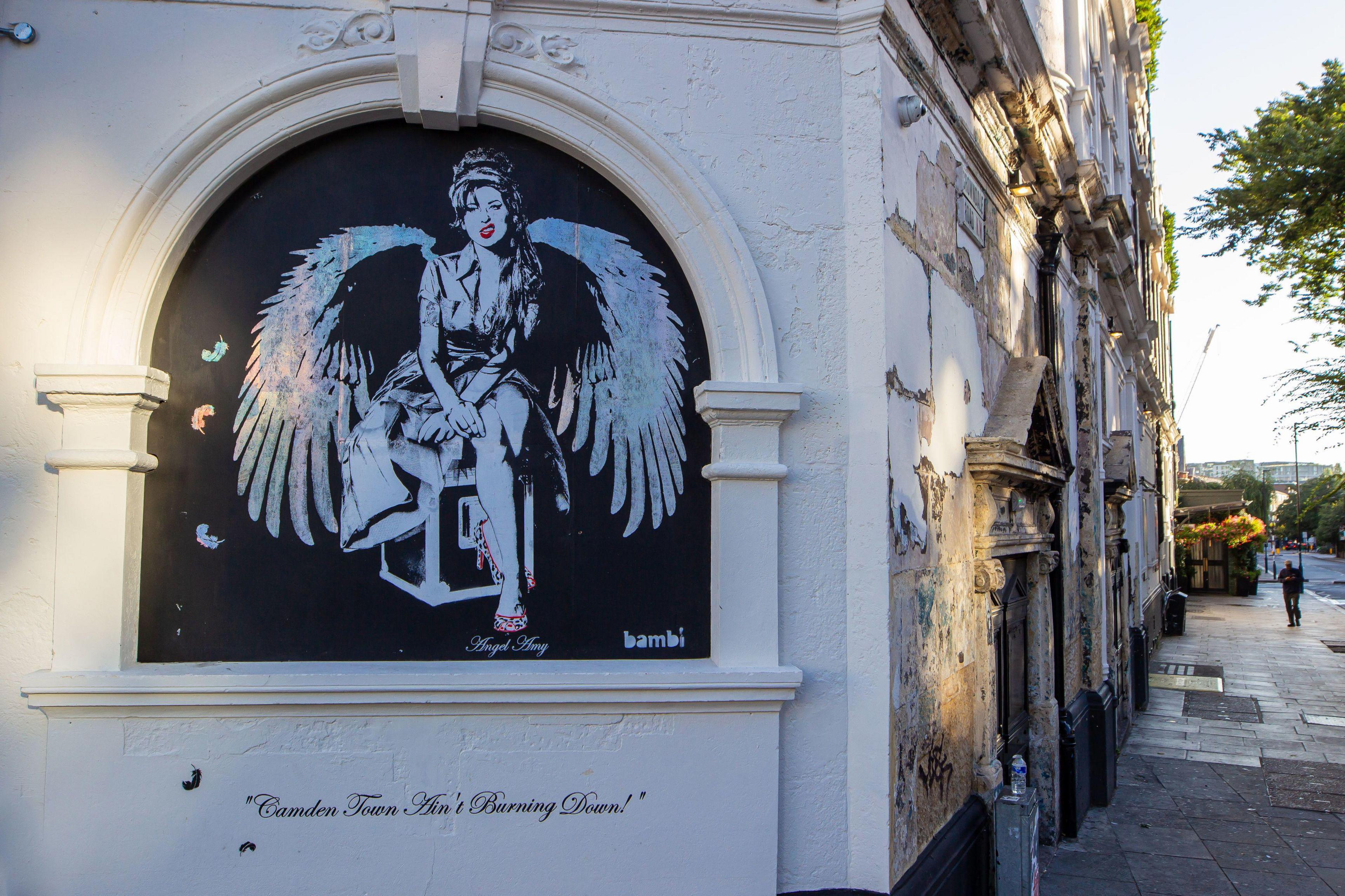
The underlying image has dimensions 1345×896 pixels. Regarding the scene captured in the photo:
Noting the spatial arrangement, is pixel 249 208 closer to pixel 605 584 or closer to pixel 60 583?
pixel 60 583

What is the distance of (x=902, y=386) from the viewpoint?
470 centimetres

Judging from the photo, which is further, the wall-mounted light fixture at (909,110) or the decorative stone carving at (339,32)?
the wall-mounted light fixture at (909,110)

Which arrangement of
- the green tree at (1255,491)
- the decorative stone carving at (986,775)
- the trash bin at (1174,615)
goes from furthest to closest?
the green tree at (1255,491), the trash bin at (1174,615), the decorative stone carving at (986,775)

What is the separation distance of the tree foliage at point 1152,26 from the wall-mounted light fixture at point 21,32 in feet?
61.5

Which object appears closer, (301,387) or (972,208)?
(301,387)

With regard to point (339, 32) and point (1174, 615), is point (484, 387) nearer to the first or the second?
point (339, 32)

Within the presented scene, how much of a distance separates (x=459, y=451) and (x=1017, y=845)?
14.2 ft

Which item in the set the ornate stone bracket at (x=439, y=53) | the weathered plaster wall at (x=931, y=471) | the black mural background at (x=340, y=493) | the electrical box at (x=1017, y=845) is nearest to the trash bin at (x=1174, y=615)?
the weathered plaster wall at (x=931, y=471)

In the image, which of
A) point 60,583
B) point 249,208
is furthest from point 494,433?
point 60,583

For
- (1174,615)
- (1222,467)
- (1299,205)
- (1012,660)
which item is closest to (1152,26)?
(1299,205)

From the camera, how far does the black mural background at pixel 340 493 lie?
4.18 metres

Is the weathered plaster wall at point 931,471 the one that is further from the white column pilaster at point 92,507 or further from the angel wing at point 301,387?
the white column pilaster at point 92,507

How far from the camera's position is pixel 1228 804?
28.8 ft

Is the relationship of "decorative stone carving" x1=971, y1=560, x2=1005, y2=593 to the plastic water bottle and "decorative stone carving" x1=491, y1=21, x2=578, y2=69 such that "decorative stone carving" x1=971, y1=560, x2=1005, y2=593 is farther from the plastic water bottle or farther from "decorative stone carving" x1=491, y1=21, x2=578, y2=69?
"decorative stone carving" x1=491, y1=21, x2=578, y2=69
